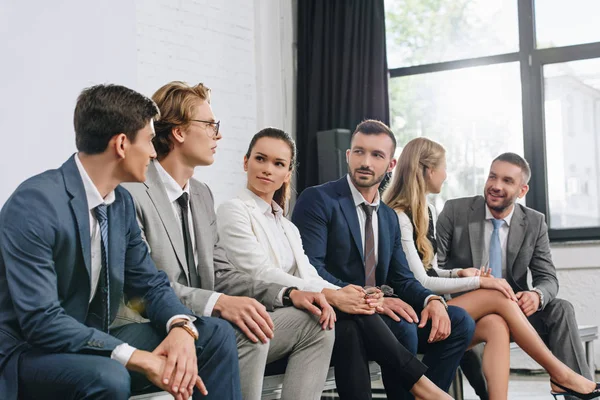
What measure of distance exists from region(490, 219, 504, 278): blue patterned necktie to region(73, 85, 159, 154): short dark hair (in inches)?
87.7

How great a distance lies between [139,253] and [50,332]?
1.30ft

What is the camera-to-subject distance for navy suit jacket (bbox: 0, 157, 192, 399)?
1793mm

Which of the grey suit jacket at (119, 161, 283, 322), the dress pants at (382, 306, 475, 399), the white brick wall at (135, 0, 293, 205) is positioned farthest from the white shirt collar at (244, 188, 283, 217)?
the white brick wall at (135, 0, 293, 205)

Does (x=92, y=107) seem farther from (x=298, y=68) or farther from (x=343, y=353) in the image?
(x=298, y=68)

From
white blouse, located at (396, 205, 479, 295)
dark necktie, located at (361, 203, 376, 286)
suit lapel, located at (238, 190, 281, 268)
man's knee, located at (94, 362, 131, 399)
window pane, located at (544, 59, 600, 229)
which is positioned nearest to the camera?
man's knee, located at (94, 362, 131, 399)

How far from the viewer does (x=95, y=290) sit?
2004mm

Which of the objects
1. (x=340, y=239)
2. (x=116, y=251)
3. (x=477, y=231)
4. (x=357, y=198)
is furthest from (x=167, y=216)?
(x=477, y=231)

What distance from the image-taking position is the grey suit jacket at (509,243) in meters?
3.82

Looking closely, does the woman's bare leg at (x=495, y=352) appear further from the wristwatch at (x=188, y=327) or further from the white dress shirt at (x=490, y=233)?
the wristwatch at (x=188, y=327)

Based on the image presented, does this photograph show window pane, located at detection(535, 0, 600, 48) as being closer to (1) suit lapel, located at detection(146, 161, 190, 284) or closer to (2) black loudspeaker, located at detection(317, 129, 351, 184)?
(2) black loudspeaker, located at detection(317, 129, 351, 184)

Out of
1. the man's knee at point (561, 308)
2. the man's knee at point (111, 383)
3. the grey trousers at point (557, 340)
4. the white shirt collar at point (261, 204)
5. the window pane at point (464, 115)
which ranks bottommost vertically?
the grey trousers at point (557, 340)

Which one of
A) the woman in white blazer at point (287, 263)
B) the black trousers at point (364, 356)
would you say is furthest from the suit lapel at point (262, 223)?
the black trousers at point (364, 356)

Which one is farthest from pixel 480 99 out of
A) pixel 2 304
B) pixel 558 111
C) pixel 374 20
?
pixel 2 304

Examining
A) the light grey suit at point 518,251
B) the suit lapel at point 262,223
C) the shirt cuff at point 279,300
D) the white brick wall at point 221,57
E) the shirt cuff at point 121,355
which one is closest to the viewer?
the shirt cuff at point 121,355
